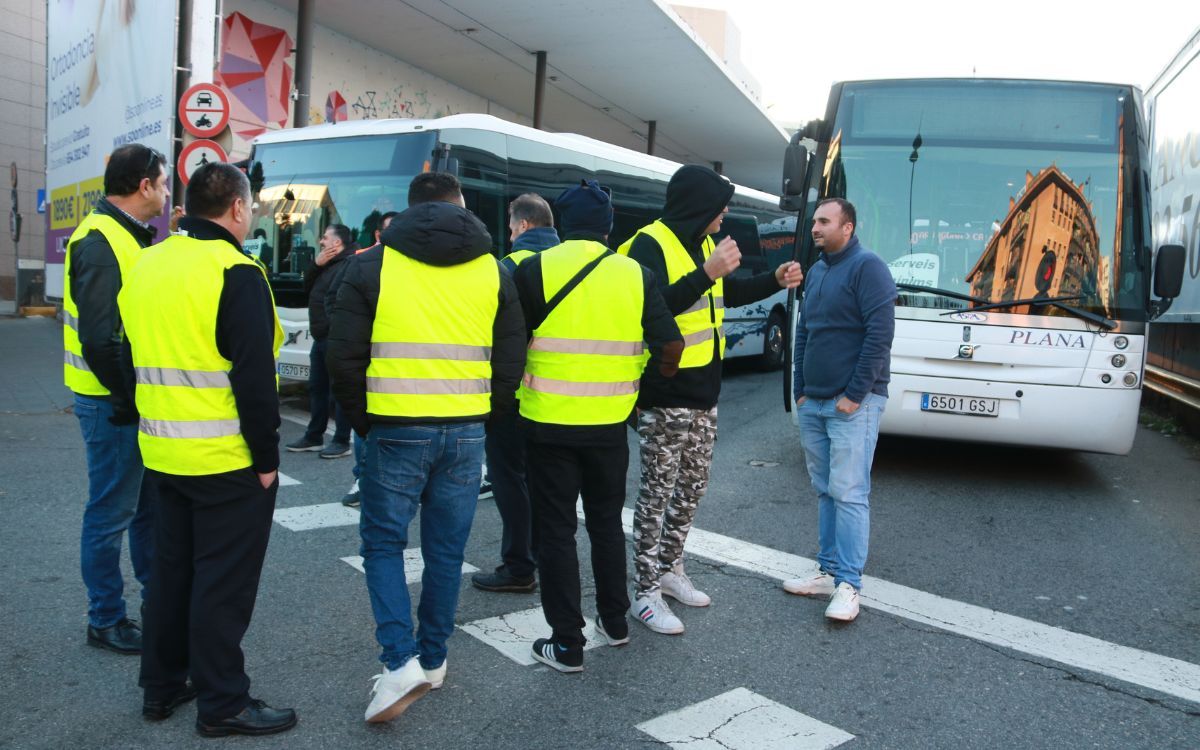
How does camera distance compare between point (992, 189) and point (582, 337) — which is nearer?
point (582, 337)

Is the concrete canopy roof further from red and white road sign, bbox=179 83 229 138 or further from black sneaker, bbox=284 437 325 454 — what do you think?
black sneaker, bbox=284 437 325 454

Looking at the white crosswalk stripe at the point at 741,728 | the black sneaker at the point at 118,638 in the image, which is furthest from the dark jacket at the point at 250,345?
the white crosswalk stripe at the point at 741,728

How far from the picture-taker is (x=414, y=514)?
134 inches

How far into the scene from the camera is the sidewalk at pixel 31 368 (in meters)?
9.69

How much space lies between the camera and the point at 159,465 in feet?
10.1

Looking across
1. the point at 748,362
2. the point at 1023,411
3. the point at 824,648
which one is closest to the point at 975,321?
the point at 1023,411

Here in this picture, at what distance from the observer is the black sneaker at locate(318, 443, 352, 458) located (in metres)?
7.67

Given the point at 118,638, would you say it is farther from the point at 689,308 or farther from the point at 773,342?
the point at 773,342

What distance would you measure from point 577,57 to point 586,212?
1795 centimetres

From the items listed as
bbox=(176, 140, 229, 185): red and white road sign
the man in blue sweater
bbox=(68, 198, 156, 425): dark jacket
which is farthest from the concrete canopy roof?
bbox=(68, 198, 156, 425): dark jacket

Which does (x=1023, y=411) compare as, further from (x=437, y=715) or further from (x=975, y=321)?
(x=437, y=715)

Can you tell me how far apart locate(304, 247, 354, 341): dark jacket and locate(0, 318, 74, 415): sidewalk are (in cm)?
386

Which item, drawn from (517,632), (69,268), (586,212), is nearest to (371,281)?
(586,212)

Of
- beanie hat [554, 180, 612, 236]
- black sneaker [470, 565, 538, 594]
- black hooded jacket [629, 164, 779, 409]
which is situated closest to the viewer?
beanie hat [554, 180, 612, 236]
